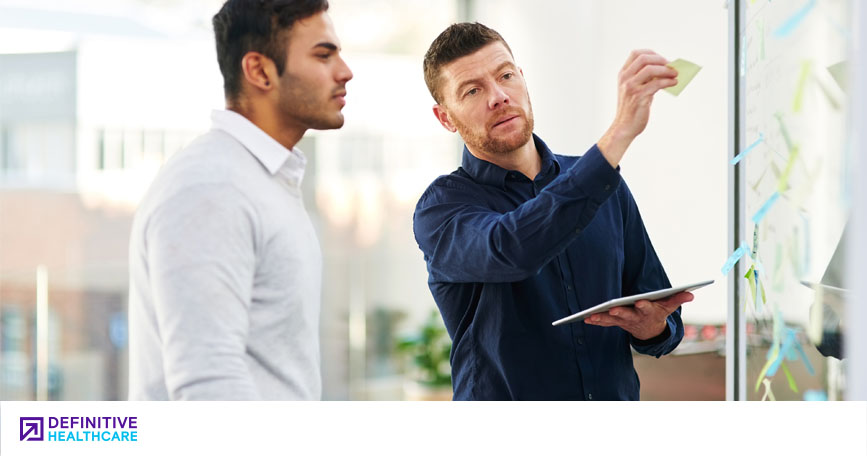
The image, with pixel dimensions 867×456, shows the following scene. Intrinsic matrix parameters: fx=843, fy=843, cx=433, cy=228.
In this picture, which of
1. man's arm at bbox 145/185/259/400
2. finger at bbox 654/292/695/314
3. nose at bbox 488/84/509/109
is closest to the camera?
man's arm at bbox 145/185/259/400

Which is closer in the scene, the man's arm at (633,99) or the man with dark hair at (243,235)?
the man with dark hair at (243,235)

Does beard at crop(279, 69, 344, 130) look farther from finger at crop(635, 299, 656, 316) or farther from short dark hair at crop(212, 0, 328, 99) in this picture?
finger at crop(635, 299, 656, 316)

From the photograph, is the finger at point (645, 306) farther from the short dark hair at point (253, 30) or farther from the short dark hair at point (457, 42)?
the short dark hair at point (253, 30)

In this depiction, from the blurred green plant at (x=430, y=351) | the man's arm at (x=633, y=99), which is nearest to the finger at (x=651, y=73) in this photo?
the man's arm at (x=633, y=99)

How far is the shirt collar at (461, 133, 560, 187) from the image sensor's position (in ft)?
4.99

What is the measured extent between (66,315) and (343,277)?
50.2 inches

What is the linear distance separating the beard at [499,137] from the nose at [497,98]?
0.08 ft

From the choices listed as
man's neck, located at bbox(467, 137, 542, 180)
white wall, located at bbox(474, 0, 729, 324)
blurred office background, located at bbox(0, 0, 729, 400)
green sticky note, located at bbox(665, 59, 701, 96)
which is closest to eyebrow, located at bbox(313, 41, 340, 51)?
man's neck, located at bbox(467, 137, 542, 180)

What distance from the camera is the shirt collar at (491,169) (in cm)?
152
